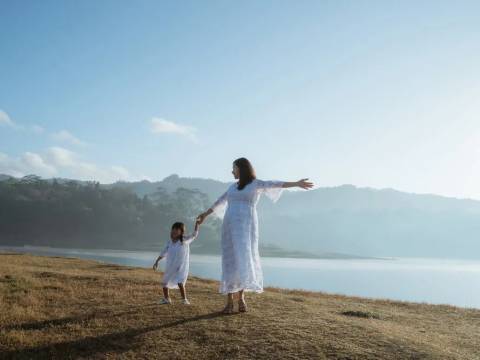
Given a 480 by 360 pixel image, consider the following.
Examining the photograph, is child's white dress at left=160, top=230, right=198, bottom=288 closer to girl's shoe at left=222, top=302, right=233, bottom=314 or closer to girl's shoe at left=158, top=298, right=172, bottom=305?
girl's shoe at left=158, top=298, right=172, bottom=305

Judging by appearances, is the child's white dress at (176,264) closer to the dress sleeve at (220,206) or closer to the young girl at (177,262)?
the young girl at (177,262)

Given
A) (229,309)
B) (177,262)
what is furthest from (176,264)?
→ (229,309)

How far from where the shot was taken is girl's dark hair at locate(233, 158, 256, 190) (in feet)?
29.3

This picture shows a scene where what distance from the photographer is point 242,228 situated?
350 inches

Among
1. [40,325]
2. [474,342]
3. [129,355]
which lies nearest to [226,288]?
[129,355]

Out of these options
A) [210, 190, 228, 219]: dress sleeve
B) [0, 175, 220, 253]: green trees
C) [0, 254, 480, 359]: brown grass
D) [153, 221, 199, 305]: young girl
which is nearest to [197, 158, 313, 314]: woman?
[210, 190, 228, 219]: dress sleeve

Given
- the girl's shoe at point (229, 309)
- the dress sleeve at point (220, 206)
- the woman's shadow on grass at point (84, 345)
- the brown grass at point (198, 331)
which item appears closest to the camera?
the woman's shadow on grass at point (84, 345)

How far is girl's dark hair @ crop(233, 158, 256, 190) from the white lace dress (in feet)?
0.32

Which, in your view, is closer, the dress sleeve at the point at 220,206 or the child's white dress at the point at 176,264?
the dress sleeve at the point at 220,206

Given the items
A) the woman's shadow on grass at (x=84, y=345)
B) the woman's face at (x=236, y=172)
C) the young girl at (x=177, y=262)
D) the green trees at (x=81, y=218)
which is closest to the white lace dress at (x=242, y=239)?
the woman's face at (x=236, y=172)

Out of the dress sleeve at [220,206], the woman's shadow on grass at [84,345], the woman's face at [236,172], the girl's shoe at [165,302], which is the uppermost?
the woman's face at [236,172]

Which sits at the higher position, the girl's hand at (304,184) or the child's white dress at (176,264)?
the girl's hand at (304,184)

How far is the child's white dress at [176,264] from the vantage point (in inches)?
414

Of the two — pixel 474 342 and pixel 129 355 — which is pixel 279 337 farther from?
pixel 474 342
